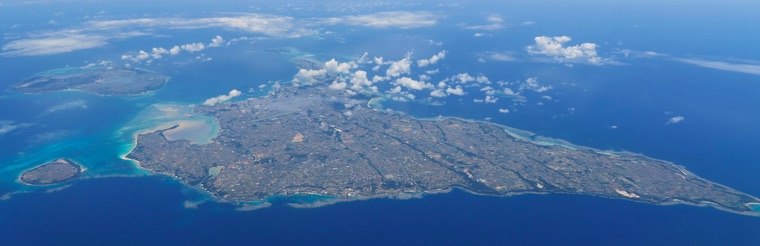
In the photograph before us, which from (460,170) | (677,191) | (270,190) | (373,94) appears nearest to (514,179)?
(460,170)

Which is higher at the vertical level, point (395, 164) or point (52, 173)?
point (52, 173)

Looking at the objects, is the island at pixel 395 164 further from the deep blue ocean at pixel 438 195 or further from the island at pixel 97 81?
the island at pixel 97 81

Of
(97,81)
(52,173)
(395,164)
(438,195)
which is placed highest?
(97,81)

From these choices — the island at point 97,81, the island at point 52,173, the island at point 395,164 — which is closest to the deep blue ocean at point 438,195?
the island at point 52,173

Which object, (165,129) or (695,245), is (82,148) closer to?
(165,129)

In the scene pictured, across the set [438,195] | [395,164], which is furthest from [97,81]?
[438,195]

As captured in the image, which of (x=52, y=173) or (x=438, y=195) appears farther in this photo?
(x=52, y=173)

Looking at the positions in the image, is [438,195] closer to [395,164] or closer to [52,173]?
[395,164]
